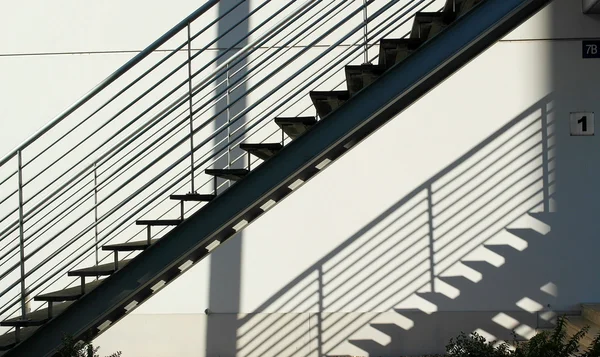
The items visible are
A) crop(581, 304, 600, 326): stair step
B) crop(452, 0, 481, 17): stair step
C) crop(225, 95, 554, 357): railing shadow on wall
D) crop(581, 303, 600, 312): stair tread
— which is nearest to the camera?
crop(452, 0, 481, 17): stair step

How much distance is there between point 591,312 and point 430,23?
10.1ft

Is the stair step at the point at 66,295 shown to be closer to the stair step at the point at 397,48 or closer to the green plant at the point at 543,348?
the stair step at the point at 397,48

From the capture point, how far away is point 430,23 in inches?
143

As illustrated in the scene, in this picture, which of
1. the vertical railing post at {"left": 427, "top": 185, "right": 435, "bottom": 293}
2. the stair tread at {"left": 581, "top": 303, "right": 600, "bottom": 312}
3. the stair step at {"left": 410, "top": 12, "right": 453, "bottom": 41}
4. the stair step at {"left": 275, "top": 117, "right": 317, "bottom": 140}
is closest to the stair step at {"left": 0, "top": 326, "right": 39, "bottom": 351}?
the stair step at {"left": 275, "top": 117, "right": 317, "bottom": 140}

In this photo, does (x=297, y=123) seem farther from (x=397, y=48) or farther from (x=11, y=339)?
(x=11, y=339)

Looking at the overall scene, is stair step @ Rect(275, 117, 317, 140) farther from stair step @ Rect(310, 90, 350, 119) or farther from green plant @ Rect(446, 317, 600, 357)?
green plant @ Rect(446, 317, 600, 357)

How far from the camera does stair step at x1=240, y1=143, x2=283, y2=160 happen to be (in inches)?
146

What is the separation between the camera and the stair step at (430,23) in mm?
3588

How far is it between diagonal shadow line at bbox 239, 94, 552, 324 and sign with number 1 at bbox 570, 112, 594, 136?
29cm

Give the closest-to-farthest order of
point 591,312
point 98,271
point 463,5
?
point 463,5, point 98,271, point 591,312

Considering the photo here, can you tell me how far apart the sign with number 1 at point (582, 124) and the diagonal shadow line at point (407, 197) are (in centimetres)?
29

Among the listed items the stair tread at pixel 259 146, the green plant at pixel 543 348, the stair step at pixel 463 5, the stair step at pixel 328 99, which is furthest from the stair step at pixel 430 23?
the green plant at pixel 543 348

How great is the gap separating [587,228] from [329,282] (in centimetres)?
232

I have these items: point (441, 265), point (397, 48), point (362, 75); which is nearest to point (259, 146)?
point (362, 75)
